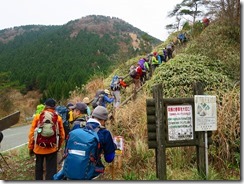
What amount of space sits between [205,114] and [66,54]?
7204cm

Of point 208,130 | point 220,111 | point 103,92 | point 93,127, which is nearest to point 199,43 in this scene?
point 103,92

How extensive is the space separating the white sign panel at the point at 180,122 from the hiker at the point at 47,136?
67.0 inches

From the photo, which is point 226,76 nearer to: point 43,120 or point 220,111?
point 220,111

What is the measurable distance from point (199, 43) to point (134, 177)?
7714mm

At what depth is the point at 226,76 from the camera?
935 cm

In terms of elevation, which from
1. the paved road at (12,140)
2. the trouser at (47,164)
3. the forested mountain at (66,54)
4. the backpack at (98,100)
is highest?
the forested mountain at (66,54)

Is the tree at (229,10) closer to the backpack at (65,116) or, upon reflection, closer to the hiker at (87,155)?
the backpack at (65,116)

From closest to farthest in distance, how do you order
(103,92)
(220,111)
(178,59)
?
(220,111)
(103,92)
(178,59)

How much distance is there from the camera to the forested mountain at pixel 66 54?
42.8 metres

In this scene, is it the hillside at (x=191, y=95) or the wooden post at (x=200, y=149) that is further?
the hillside at (x=191, y=95)

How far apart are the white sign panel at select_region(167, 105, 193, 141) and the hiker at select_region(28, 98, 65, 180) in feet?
5.58

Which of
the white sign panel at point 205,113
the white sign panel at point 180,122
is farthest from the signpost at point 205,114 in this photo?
the white sign panel at point 180,122

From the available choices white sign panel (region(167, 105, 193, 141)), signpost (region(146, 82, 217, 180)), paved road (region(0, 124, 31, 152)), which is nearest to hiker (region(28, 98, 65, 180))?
signpost (region(146, 82, 217, 180))

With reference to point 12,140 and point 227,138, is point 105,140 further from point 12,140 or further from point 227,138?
point 12,140
